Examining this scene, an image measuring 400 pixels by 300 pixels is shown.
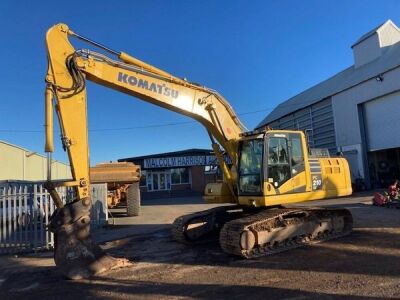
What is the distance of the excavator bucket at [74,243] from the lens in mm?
8430

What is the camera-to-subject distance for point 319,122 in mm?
32625

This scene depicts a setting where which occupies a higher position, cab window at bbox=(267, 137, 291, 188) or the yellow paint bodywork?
cab window at bbox=(267, 137, 291, 188)

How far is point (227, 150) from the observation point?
37.0 ft

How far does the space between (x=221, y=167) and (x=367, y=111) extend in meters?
19.9

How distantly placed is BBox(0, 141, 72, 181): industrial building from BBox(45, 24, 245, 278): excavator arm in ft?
98.0

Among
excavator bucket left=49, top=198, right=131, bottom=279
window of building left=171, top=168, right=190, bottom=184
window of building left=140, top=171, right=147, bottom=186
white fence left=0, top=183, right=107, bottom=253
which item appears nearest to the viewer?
excavator bucket left=49, top=198, right=131, bottom=279

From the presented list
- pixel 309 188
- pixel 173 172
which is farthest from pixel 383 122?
pixel 173 172

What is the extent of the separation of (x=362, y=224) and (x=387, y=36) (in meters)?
20.3

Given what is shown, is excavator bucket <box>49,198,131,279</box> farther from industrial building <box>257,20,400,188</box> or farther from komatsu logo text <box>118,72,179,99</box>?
industrial building <box>257,20,400,188</box>

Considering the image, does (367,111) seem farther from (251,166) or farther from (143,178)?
(143,178)

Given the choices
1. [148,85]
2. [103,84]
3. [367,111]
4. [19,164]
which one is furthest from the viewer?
[19,164]

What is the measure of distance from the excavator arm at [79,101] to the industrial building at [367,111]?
63.5 ft

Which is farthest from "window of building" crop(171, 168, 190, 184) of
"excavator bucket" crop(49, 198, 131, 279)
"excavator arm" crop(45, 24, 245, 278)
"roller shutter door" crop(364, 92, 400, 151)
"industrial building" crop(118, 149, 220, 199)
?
"excavator bucket" crop(49, 198, 131, 279)

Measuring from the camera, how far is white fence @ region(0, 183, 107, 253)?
12422 millimetres
